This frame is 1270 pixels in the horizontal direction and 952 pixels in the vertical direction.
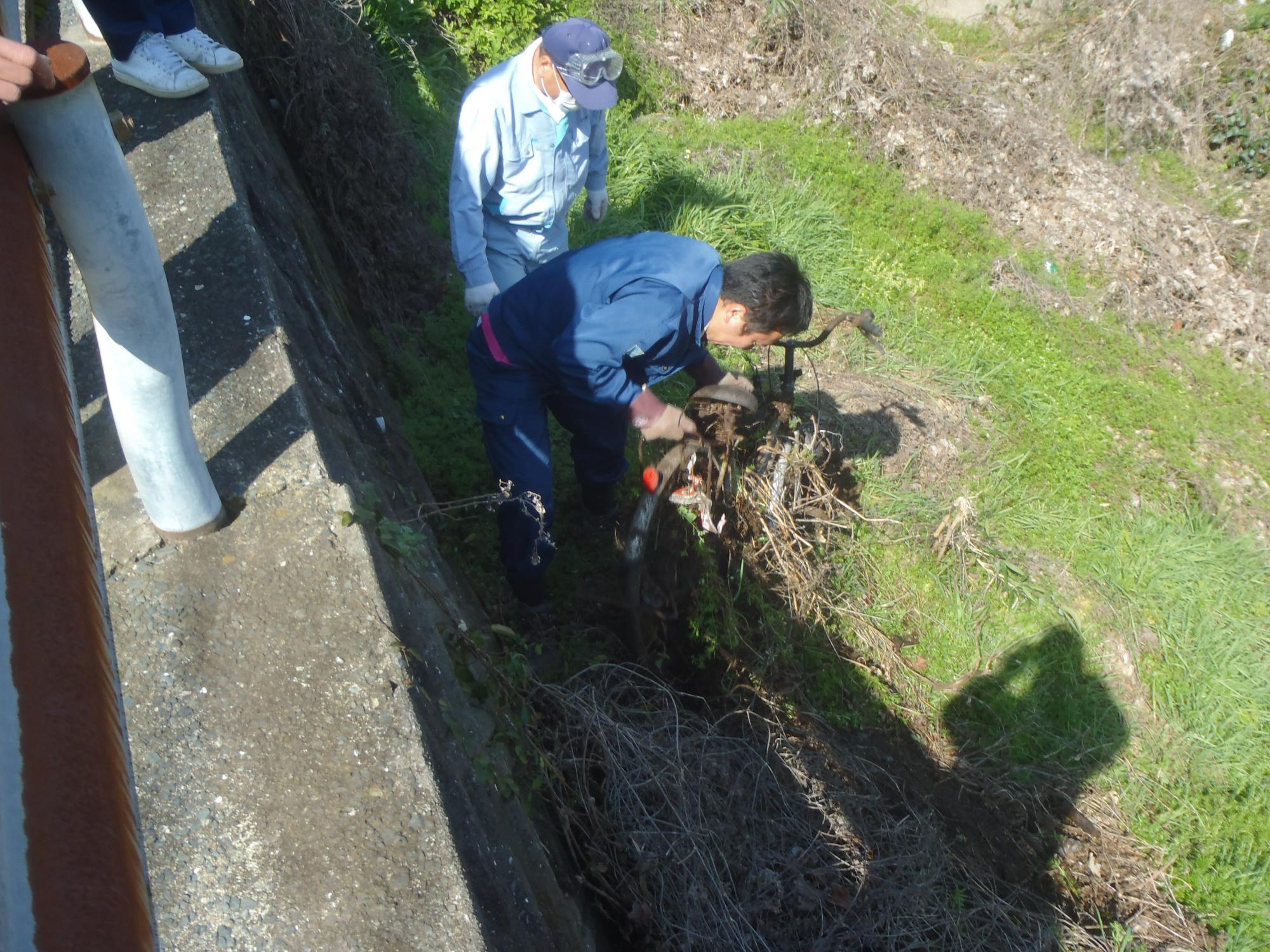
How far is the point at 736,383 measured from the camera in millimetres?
3459

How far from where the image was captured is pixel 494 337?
3301 mm

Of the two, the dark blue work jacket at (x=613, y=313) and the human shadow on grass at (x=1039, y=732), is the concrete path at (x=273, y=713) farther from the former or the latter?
the human shadow on grass at (x=1039, y=732)

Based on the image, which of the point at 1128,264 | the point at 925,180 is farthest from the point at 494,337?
the point at 1128,264

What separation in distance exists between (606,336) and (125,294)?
1633mm

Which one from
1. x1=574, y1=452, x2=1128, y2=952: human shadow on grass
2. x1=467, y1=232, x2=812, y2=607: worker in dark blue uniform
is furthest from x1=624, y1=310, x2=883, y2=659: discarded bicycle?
x1=467, y1=232, x2=812, y2=607: worker in dark blue uniform

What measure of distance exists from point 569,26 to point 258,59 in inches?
70.3

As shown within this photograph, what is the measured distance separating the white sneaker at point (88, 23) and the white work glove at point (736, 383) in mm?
2649

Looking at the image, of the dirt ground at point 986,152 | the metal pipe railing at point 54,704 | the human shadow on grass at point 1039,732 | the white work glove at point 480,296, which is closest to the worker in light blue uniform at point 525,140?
the white work glove at point 480,296

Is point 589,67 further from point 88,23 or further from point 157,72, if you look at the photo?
point 88,23

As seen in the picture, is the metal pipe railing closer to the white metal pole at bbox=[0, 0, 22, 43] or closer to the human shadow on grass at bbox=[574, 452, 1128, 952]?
the white metal pole at bbox=[0, 0, 22, 43]

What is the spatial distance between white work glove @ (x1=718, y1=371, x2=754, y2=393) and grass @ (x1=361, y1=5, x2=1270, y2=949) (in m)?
1.14

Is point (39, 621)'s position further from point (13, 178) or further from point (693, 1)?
point (693, 1)

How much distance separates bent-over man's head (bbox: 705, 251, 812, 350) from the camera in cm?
305

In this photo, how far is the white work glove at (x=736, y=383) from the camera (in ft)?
11.0
